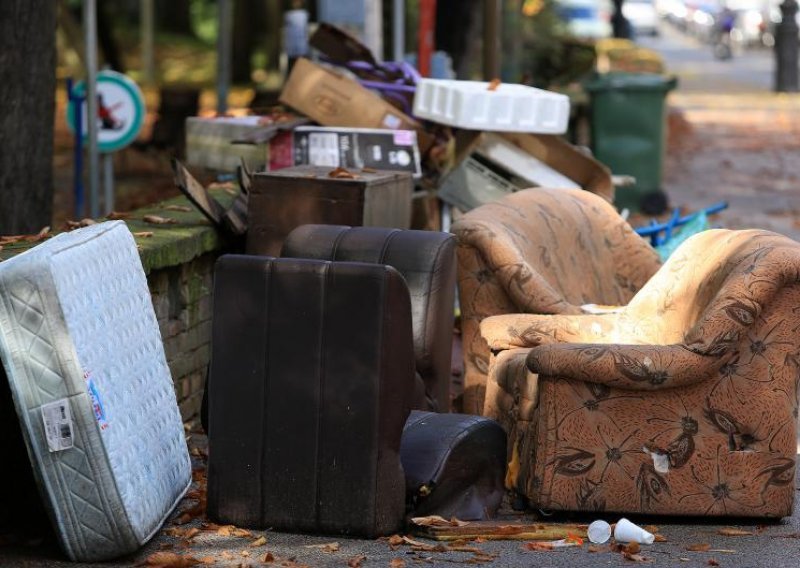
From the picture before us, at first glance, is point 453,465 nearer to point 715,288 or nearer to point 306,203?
point 715,288

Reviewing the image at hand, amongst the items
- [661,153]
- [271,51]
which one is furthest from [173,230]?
[271,51]

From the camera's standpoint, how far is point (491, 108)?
9.22m

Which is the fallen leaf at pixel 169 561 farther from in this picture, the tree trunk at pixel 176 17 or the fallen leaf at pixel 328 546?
the tree trunk at pixel 176 17

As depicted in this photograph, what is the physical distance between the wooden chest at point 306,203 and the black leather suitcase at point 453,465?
5.66ft

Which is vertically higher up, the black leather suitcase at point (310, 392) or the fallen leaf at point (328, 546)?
the black leather suitcase at point (310, 392)

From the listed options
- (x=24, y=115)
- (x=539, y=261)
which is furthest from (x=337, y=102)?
(x=539, y=261)

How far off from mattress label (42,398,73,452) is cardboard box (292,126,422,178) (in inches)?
169

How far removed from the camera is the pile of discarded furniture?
4.79 m

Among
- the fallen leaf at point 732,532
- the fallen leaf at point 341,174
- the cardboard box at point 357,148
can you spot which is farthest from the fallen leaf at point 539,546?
the cardboard box at point 357,148

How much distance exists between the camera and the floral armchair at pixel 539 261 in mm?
6691

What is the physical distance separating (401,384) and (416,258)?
1.25m

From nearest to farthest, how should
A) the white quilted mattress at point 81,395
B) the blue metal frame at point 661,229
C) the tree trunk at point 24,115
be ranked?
the white quilted mattress at point 81,395 → the tree trunk at point 24,115 → the blue metal frame at point 661,229

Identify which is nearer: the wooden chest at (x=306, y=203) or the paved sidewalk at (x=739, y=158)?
the wooden chest at (x=306, y=203)

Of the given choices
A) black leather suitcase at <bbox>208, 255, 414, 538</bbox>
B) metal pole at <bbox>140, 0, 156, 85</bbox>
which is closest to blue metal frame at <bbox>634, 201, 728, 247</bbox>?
black leather suitcase at <bbox>208, 255, 414, 538</bbox>
